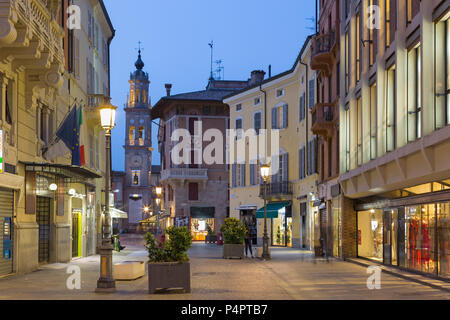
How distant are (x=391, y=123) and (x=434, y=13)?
499 cm

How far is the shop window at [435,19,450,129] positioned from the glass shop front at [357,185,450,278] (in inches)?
113

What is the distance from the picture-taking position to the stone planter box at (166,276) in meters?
15.4

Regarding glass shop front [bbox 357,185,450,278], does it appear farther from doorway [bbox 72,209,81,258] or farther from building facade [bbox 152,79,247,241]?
building facade [bbox 152,79,247,241]

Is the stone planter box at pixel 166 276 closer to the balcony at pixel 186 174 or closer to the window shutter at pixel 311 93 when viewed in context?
the window shutter at pixel 311 93

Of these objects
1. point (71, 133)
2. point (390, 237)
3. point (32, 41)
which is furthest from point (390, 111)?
point (71, 133)

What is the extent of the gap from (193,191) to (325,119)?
3220 cm

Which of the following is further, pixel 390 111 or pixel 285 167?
pixel 285 167

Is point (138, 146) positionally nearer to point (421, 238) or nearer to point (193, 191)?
point (193, 191)

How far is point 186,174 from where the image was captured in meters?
62.7

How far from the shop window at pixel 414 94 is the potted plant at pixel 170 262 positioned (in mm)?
6818

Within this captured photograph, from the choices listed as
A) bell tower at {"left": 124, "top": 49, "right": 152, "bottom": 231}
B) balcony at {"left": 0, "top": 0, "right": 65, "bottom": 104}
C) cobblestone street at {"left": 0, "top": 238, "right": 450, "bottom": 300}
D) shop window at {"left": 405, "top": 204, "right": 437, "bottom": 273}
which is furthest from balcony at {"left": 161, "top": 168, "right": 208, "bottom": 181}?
bell tower at {"left": 124, "top": 49, "right": 152, "bottom": 231}

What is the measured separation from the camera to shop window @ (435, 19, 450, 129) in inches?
615

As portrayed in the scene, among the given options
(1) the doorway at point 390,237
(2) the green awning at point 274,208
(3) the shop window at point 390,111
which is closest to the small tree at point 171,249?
(3) the shop window at point 390,111
